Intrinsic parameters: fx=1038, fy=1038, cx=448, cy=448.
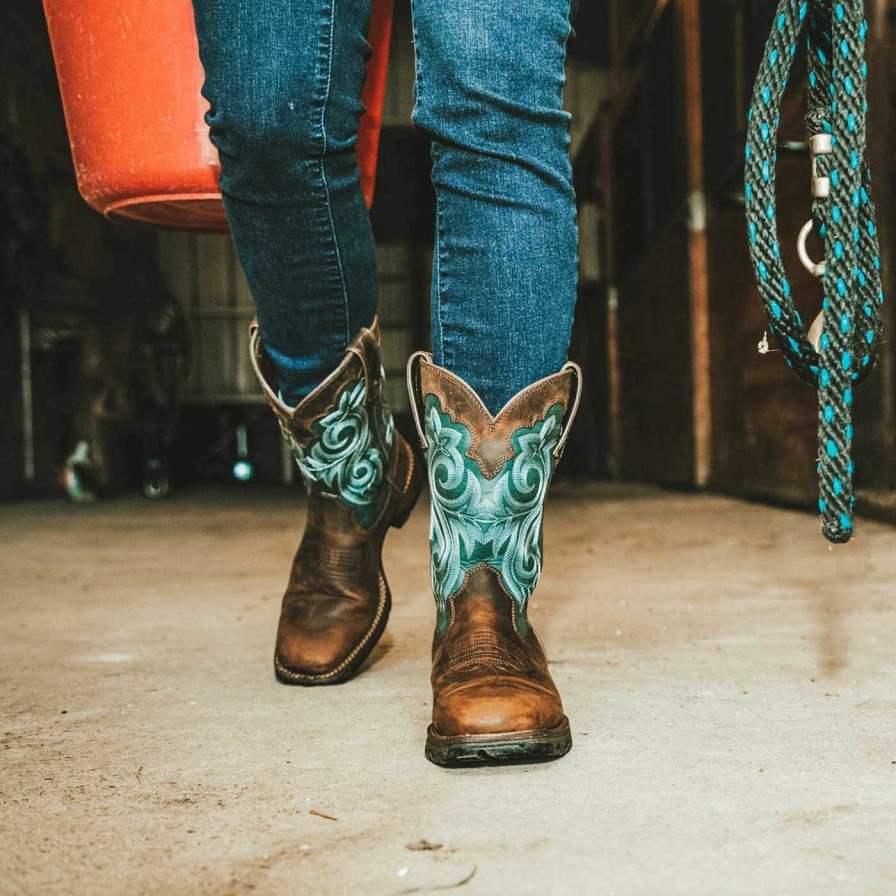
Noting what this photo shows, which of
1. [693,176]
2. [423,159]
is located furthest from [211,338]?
[693,176]

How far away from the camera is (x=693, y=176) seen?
13.1 ft

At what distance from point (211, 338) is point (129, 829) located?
926 cm

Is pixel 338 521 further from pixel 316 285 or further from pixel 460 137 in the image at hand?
pixel 460 137

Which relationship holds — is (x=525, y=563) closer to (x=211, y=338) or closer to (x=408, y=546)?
(x=408, y=546)

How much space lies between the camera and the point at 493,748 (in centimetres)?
75

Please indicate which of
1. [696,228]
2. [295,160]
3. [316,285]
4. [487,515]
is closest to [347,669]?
[487,515]

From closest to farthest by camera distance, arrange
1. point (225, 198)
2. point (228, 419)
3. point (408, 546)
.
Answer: point (225, 198) < point (408, 546) < point (228, 419)

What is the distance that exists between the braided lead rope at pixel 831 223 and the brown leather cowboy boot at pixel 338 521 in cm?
46

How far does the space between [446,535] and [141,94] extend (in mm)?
559

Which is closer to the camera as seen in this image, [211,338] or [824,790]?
[824,790]

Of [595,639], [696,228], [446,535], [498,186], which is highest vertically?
[498,186]

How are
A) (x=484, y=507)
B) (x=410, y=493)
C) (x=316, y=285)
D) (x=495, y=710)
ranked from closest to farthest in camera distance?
(x=495, y=710), (x=484, y=507), (x=316, y=285), (x=410, y=493)

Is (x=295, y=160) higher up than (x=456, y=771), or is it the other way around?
(x=295, y=160)

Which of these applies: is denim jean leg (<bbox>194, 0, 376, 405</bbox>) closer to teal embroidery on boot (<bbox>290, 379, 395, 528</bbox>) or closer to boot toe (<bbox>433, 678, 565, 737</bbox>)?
teal embroidery on boot (<bbox>290, 379, 395, 528</bbox>)
